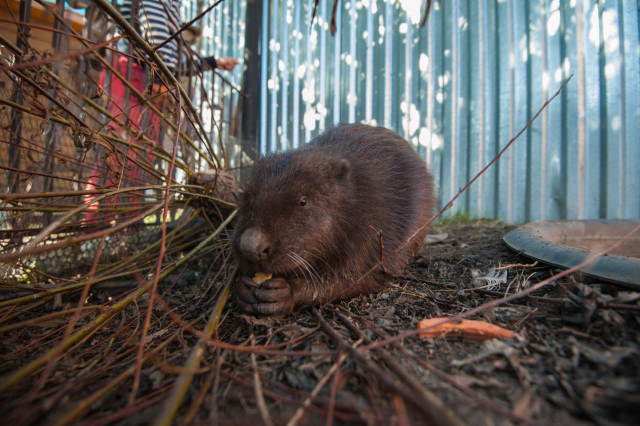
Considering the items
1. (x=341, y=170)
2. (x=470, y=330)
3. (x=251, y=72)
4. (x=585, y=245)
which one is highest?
(x=251, y=72)

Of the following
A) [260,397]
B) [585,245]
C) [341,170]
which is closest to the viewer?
[260,397]

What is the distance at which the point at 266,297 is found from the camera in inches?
69.1

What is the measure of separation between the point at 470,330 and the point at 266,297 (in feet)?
3.38

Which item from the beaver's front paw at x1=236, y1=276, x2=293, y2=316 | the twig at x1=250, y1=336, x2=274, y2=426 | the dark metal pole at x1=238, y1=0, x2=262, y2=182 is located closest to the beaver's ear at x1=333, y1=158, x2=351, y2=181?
the beaver's front paw at x1=236, y1=276, x2=293, y2=316

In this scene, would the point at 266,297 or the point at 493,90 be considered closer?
the point at 266,297

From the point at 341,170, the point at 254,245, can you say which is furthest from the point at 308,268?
the point at 341,170

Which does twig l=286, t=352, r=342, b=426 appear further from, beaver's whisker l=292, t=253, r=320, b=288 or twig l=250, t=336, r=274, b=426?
beaver's whisker l=292, t=253, r=320, b=288

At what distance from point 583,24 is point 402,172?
363 centimetres

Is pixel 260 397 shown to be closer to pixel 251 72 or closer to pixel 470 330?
pixel 470 330

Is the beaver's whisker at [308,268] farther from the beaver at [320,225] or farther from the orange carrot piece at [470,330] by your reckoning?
the orange carrot piece at [470,330]

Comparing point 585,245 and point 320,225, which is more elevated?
point 320,225

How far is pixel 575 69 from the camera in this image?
13.6ft

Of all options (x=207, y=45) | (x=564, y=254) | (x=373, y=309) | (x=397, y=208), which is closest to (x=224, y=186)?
(x=397, y=208)

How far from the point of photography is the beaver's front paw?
5.76 feet
